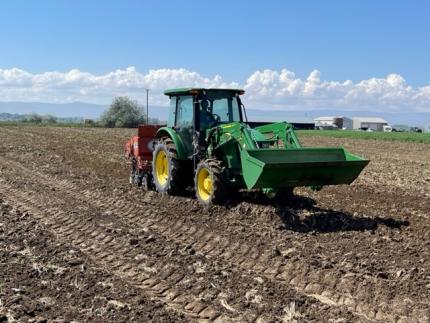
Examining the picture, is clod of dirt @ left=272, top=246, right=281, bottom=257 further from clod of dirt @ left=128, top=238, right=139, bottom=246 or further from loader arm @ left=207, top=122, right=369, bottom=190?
clod of dirt @ left=128, top=238, right=139, bottom=246

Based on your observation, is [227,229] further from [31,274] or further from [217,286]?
[31,274]

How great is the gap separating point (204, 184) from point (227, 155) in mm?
703

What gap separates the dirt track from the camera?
500 cm

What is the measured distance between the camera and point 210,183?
370 inches

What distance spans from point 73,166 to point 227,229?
956 cm

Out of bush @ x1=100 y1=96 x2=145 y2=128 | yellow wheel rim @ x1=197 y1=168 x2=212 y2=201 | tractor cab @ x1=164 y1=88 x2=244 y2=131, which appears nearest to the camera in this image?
yellow wheel rim @ x1=197 y1=168 x2=212 y2=201

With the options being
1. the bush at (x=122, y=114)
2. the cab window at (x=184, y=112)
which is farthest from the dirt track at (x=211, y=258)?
the bush at (x=122, y=114)

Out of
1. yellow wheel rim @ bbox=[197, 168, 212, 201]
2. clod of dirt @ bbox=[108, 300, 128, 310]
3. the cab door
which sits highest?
the cab door

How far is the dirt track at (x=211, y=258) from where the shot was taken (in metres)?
5.00

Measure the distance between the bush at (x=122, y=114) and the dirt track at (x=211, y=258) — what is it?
63.5 meters

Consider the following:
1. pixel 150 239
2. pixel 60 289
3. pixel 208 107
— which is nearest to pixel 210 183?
pixel 208 107

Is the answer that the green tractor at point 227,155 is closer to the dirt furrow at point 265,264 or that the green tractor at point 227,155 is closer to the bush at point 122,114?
the dirt furrow at point 265,264

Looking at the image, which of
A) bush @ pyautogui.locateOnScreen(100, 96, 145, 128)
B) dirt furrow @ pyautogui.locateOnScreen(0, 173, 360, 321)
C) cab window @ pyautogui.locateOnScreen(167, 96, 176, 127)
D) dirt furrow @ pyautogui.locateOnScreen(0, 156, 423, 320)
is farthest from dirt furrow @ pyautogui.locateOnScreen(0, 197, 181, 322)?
bush @ pyautogui.locateOnScreen(100, 96, 145, 128)

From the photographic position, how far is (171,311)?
4.92 metres
